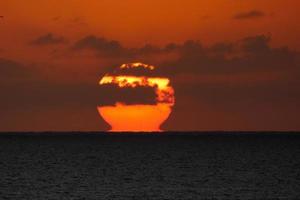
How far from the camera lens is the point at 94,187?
265ft

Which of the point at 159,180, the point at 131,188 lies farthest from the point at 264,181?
the point at 131,188

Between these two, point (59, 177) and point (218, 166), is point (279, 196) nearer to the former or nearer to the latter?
point (59, 177)

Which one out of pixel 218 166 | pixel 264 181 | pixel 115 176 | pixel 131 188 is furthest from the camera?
pixel 218 166

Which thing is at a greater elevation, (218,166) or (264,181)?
(218,166)

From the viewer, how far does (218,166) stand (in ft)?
391

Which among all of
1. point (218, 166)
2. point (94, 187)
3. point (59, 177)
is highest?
point (218, 166)

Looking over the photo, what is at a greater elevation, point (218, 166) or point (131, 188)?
point (218, 166)

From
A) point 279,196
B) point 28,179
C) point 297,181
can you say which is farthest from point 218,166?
point 279,196

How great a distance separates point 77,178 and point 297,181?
25.8 metres

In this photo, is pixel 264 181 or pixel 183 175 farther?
pixel 183 175

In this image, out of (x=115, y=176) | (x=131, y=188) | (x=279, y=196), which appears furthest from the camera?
(x=115, y=176)

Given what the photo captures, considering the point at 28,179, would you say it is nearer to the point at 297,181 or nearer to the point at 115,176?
the point at 115,176

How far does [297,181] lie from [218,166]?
29517 mm

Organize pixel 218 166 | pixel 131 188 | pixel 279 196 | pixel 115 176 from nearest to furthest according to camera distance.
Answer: pixel 279 196 → pixel 131 188 → pixel 115 176 → pixel 218 166
